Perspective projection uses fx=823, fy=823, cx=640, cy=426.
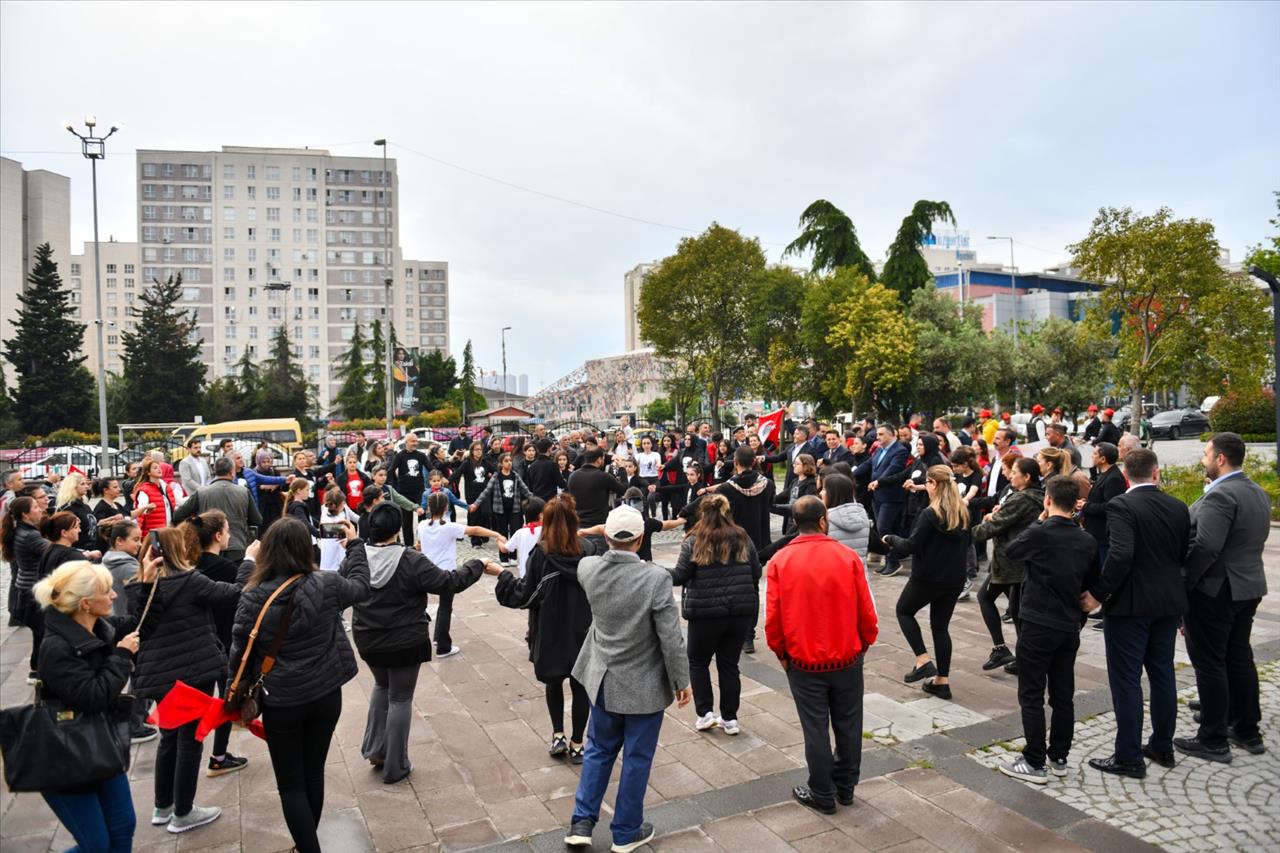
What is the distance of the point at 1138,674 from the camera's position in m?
4.87

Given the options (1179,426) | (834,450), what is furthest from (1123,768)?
(1179,426)

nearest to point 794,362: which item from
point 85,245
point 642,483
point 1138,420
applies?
point 1138,420

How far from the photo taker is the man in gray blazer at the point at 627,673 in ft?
13.5

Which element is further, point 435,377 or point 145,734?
point 435,377

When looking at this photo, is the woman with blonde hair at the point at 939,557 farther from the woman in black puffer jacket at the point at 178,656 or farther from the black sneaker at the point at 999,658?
the woman in black puffer jacket at the point at 178,656

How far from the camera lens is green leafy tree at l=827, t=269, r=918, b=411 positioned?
30.3 m

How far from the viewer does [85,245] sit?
3807 inches

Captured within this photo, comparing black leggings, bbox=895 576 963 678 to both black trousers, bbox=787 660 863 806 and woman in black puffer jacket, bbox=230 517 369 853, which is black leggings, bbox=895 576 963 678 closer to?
black trousers, bbox=787 660 863 806

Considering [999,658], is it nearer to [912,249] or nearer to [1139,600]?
[1139,600]

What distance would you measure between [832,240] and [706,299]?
7.96 m

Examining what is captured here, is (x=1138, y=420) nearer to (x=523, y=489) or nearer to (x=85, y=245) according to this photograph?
(x=523, y=489)

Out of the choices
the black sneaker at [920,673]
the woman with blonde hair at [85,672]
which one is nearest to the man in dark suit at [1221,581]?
the black sneaker at [920,673]

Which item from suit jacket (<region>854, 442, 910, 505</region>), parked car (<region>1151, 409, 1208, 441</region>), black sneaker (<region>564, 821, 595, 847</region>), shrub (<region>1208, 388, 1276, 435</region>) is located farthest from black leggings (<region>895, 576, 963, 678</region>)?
parked car (<region>1151, 409, 1208, 441</region>)

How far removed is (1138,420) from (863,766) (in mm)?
25131
